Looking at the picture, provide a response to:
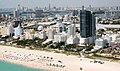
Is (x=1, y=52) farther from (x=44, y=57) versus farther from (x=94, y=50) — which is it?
(x=94, y=50)

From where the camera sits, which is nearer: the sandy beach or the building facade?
the sandy beach

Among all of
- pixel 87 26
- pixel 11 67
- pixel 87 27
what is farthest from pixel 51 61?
pixel 87 26

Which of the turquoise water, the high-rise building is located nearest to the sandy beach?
the turquoise water

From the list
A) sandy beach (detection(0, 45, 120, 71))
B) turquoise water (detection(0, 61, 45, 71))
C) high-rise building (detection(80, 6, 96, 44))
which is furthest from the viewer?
high-rise building (detection(80, 6, 96, 44))

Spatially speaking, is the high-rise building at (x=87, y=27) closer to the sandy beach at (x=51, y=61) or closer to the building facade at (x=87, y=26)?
the building facade at (x=87, y=26)

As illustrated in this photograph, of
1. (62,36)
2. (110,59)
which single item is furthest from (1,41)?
(110,59)

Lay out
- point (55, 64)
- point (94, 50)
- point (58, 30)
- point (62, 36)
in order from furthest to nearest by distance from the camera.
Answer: point (58, 30), point (62, 36), point (94, 50), point (55, 64)

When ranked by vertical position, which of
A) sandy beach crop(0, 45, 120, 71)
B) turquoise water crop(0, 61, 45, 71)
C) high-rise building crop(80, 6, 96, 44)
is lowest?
turquoise water crop(0, 61, 45, 71)

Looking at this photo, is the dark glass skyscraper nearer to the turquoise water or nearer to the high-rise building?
the high-rise building

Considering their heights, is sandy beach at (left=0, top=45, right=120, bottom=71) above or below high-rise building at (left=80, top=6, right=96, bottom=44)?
below
